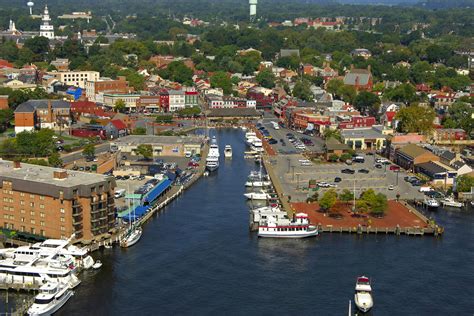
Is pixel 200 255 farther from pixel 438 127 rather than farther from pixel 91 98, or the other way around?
pixel 91 98

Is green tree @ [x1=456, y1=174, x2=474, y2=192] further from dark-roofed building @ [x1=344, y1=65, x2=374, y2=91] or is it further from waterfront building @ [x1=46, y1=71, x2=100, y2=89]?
waterfront building @ [x1=46, y1=71, x2=100, y2=89]

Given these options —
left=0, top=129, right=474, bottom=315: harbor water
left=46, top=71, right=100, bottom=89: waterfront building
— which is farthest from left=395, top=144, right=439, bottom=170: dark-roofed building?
left=46, top=71, right=100, bottom=89: waterfront building

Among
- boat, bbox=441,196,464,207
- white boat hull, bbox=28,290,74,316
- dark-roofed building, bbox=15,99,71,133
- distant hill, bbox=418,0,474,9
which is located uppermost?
distant hill, bbox=418,0,474,9

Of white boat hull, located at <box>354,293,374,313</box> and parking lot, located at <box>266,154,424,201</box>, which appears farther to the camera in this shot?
parking lot, located at <box>266,154,424,201</box>

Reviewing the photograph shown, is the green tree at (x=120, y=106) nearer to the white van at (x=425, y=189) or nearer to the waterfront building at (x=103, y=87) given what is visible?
the waterfront building at (x=103, y=87)

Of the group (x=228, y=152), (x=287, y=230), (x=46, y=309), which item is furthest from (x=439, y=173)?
(x=46, y=309)

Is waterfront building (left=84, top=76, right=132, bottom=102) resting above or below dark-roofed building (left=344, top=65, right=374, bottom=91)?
below

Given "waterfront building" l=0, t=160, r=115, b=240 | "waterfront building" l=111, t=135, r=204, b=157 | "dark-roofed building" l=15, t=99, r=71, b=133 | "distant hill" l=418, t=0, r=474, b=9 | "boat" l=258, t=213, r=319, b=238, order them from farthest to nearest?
"distant hill" l=418, t=0, r=474, b=9
"dark-roofed building" l=15, t=99, r=71, b=133
"waterfront building" l=111, t=135, r=204, b=157
"boat" l=258, t=213, r=319, b=238
"waterfront building" l=0, t=160, r=115, b=240
